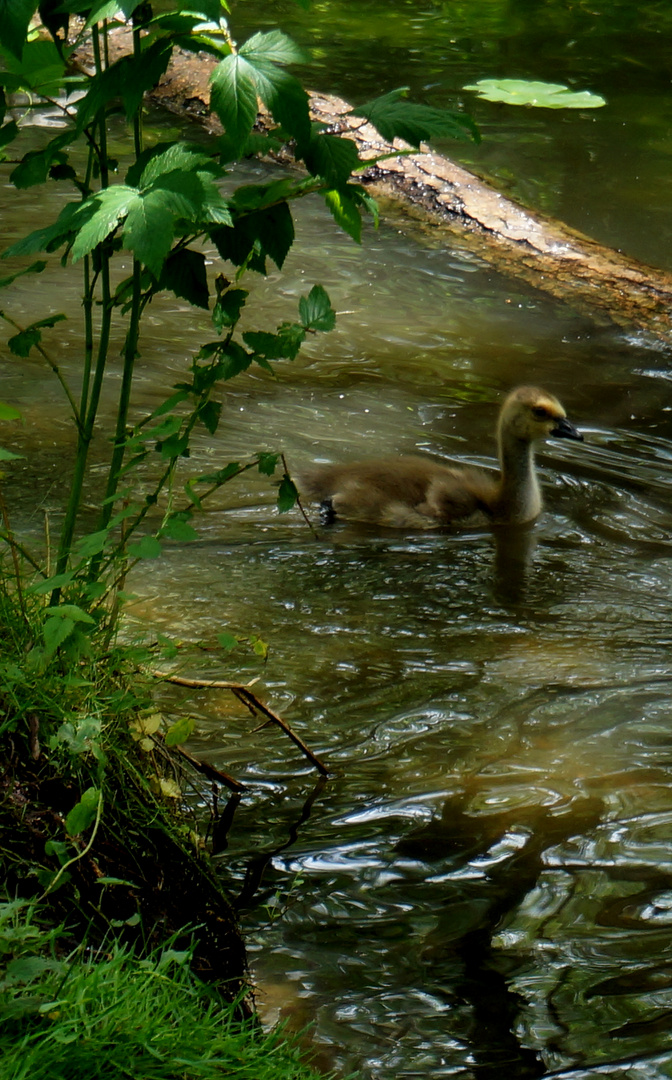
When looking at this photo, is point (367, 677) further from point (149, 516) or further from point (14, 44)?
point (14, 44)

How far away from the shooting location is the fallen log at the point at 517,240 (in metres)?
8.07

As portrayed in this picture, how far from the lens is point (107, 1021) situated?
7.83 feet

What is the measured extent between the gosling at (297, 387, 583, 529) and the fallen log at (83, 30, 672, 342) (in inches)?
77.5

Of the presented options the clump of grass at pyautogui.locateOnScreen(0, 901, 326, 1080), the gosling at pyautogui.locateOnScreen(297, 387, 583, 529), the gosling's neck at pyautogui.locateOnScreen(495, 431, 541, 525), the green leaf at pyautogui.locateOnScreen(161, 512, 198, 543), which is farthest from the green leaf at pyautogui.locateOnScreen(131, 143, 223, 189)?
the gosling's neck at pyautogui.locateOnScreen(495, 431, 541, 525)

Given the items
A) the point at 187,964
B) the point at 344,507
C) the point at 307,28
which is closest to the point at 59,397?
the point at 344,507

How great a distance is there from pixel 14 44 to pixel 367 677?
9.03 feet

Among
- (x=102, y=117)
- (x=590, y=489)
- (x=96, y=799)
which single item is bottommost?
(x=590, y=489)

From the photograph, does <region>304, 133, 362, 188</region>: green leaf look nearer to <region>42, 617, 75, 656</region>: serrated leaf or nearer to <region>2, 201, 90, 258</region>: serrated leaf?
<region>2, 201, 90, 258</region>: serrated leaf

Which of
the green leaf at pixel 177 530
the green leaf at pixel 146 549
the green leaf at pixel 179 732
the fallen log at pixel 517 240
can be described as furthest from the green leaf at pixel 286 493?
the fallen log at pixel 517 240

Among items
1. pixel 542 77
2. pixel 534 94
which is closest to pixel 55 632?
pixel 534 94

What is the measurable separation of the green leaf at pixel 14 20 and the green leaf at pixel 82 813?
141 cm

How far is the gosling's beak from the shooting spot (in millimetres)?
6250

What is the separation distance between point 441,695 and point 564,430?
228cm

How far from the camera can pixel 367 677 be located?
452cm
